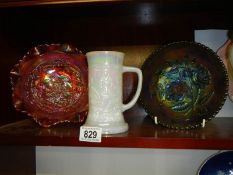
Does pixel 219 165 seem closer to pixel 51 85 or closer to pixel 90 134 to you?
pixel 90 134

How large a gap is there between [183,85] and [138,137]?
0.24 metres

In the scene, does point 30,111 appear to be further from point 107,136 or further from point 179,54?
point 179,54

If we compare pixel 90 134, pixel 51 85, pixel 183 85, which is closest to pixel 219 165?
pixel 183 85

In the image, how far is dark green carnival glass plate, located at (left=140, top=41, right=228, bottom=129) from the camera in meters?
0.65

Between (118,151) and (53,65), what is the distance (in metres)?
0.39

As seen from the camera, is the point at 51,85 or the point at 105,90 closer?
the point at 105,90

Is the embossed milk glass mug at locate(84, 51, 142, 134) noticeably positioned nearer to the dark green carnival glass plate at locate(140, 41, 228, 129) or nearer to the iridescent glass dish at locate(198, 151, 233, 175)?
the dark green carnival glass plate at locate(140, 41, 228, 129)

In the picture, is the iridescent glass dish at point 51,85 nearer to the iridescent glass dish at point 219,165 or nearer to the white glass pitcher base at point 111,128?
the white glass pitcher base at point 111,128

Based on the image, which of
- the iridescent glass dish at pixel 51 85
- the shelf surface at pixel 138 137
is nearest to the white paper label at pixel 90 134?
the shelf surface at pixel 138 137

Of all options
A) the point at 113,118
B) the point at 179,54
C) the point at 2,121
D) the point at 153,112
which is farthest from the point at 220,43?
the point at 2,121

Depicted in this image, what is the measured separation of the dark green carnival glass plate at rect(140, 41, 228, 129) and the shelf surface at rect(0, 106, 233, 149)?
0.14 feet

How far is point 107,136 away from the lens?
0.56 metres

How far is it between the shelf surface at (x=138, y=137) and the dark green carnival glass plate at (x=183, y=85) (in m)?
0.04

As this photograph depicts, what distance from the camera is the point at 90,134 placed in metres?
0.56
